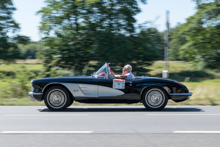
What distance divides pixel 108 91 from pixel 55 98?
59.6 inches

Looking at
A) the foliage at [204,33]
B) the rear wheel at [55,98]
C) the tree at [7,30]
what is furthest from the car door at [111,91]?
the tree at [7,30]

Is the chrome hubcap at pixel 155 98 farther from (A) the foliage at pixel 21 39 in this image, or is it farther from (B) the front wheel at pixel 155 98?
(A) the foliage at pixel 21 39

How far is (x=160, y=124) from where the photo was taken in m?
6.40

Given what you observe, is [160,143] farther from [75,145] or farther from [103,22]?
[103,22]

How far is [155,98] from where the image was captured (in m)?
8.52

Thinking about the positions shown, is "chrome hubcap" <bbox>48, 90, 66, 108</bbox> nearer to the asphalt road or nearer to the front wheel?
the asphalt road

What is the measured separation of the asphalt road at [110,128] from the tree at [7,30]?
25554mm

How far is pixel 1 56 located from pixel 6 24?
3.81 meters

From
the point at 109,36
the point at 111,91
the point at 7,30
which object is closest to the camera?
the point at 111,91

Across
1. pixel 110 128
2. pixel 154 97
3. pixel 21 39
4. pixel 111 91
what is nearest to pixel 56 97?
pixel 111 91

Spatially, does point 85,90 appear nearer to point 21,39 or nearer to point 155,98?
point 155,98

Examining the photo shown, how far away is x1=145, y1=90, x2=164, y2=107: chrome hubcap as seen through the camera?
851 cm

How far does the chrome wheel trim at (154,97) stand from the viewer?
8.50 m

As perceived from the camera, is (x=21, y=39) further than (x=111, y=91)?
Yes
